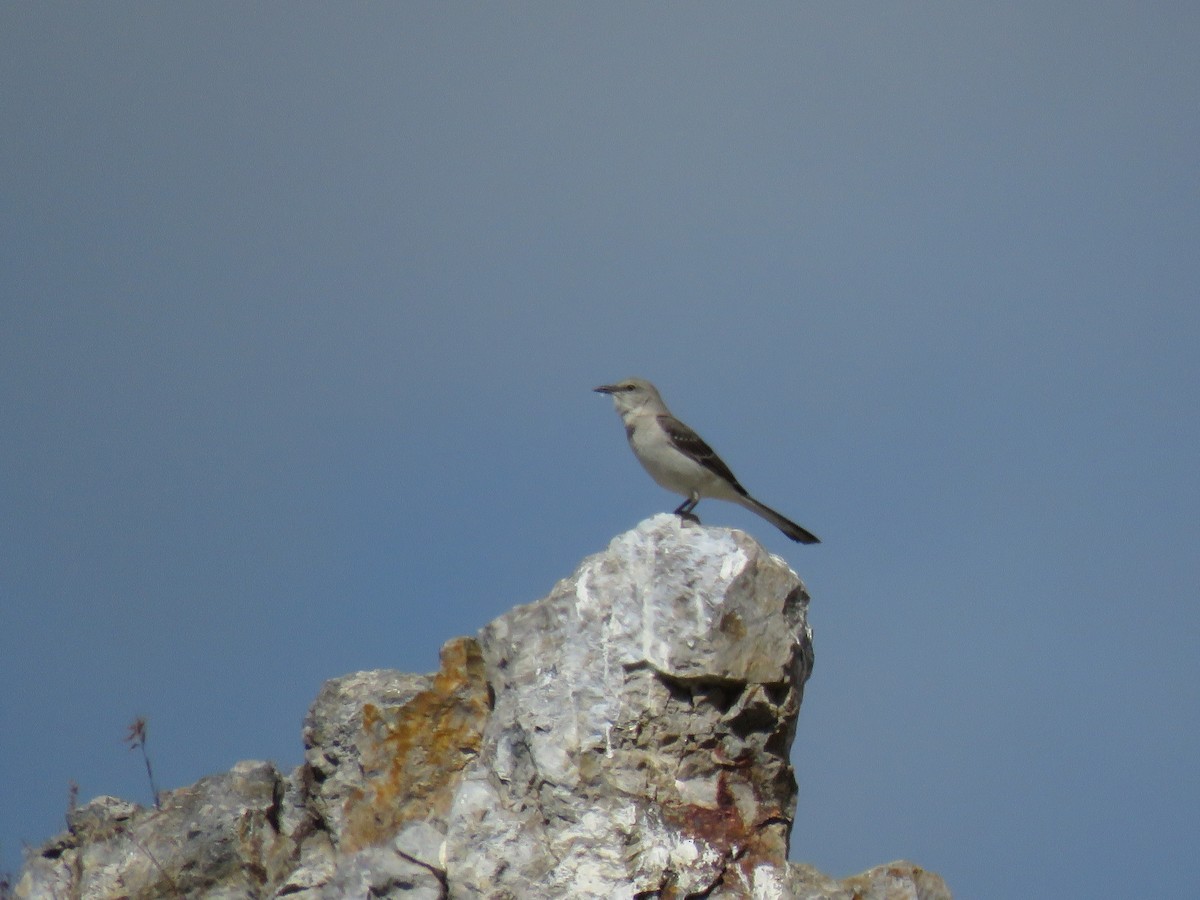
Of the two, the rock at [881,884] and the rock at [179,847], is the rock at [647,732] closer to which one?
the rock at [881,884]

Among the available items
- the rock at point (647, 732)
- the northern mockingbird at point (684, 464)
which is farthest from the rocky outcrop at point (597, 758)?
the northern mockingbird at point (684, 464)

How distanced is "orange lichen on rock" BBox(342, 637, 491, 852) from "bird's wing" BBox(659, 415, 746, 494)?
15.6 ft

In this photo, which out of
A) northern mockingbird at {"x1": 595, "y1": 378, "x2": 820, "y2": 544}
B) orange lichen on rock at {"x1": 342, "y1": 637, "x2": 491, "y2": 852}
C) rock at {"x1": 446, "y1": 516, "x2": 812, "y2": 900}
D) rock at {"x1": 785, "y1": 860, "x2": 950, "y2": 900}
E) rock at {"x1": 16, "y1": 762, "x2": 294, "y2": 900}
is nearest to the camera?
rock at {"x1": 446, "y1": 516, "x2": 812, "y2": 900}

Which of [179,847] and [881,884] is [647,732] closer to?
[881,884]

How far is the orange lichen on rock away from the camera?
31.6 feet

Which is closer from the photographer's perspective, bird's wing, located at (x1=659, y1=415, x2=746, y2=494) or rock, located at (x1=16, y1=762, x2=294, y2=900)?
rock, located at (x1=16, y1=762, x2=294, y2=900)

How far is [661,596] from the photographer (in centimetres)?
903

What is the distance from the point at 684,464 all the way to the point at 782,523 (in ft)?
4.41

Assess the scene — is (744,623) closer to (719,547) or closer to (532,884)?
(719,547)

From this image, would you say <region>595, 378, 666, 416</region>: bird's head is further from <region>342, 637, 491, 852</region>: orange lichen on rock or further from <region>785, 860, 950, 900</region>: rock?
<region>785, 860, 950, 900</region>: rock

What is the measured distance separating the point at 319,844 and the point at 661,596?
3364mm

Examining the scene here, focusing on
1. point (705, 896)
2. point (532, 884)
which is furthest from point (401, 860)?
point (705, 896)

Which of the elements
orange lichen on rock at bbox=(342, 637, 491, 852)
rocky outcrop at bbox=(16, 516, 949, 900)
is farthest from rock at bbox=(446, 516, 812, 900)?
orange lichen on rock at bbox=(342, 637, 491, 852)

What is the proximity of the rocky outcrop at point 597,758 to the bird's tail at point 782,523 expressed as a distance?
198 inches
